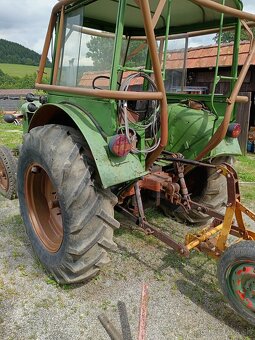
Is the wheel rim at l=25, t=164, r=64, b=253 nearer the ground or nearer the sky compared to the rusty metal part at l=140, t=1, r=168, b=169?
nearer the ground

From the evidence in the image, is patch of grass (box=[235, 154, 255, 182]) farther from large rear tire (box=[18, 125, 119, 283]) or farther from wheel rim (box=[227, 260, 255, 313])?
large rear tire (box=[18, 125, 119, 283])

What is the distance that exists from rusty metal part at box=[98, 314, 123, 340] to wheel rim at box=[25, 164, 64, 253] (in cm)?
89

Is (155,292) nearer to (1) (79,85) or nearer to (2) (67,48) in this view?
(1) (79,85)

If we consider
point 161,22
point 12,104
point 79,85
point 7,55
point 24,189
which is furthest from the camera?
point 7,55

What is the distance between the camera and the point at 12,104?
2050cm

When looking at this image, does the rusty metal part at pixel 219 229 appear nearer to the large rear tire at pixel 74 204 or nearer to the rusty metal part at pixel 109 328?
the large rear tire at pixel 74 204

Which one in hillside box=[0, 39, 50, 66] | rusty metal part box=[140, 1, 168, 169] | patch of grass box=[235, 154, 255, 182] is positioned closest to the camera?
rusty metal part box=[140, 1, 168, 169]

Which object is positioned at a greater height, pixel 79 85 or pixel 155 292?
pixel 79 85

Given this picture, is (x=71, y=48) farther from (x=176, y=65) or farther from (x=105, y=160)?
(x=176, y=65)

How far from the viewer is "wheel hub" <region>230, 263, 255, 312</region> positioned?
2.23 m

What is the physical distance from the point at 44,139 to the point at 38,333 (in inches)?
A: 54.0

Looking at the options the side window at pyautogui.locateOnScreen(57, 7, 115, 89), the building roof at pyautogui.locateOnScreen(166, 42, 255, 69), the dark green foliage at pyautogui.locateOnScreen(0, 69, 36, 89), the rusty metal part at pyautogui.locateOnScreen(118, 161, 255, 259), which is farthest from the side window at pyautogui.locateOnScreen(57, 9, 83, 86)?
the dark green foliage at pyautogui.locateOnScreen(0, 69, 36, 89)

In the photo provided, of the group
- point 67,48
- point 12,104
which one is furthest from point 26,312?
point 12,104

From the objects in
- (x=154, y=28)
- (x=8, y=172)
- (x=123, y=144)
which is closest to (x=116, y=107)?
(x=123, y=144)
